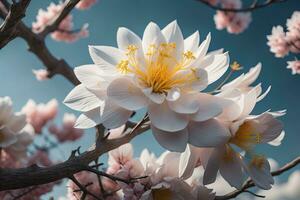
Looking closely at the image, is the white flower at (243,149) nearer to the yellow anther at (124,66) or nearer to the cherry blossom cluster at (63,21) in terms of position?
the yellow anther at (124,66)

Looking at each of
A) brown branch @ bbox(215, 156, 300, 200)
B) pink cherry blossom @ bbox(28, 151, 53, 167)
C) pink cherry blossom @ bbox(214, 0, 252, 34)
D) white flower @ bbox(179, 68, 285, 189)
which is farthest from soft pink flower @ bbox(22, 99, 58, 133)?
white flower @ bbox(179, 68, 285, 189)

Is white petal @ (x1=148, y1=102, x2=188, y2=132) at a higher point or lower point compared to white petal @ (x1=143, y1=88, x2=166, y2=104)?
lower

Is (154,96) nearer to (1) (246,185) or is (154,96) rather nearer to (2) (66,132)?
(1) (246,185)

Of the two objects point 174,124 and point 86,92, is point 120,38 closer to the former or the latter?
point 86,92

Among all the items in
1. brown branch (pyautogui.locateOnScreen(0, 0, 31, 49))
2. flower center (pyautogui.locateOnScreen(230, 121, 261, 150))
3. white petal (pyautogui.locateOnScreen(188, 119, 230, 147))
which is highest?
brown branch (pyautogui.locateOnScreen(0, 0, 31, 49))

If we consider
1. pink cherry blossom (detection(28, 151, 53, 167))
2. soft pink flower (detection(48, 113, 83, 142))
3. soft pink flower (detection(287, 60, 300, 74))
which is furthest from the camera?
soft pink flower (detection(48, 113, 83, 142))

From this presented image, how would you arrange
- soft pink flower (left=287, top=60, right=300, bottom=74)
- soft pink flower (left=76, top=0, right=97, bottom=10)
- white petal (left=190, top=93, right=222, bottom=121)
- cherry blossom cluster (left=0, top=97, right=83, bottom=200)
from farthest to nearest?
soft pink flower (left=76, top=0, right=97, bottom=10) → soft pink flower (left=287, top=60, right=300, bottom=74) → cherry blossom cluster (left=0, top=97, right=83, bottom=200) → white petal (left=190, top=93, right=222, bottom=121)

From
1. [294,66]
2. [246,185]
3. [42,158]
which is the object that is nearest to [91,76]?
[246,185]

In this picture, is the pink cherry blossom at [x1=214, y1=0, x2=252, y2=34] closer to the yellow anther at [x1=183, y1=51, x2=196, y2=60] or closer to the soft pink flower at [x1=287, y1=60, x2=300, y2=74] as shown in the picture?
the soft pink flower at [x1=287, y1=60, x2=300, y2=74]
